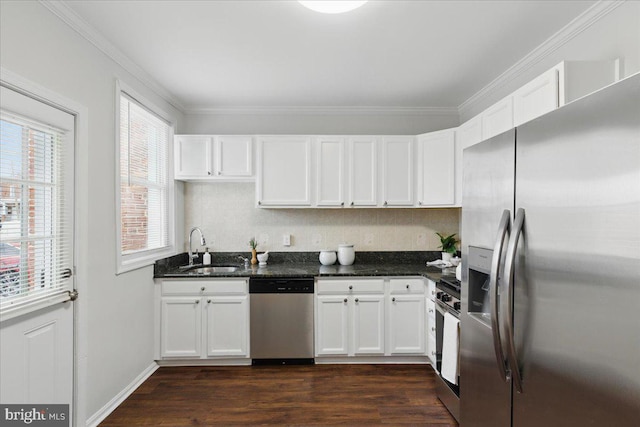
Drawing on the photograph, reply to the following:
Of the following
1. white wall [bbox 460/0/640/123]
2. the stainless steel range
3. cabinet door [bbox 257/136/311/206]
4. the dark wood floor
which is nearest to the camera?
white wall [bbox 460/0/640/123]

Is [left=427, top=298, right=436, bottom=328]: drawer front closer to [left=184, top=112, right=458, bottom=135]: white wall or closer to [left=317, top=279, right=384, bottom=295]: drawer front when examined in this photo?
[left=317, top=279, right=384, bottom=295]: drawer front

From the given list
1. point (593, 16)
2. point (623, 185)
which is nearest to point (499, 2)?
point (593, 16)

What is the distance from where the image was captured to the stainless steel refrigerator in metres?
0.79

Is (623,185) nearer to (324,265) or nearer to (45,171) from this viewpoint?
(45,171)

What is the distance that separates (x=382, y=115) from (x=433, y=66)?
3.71ft

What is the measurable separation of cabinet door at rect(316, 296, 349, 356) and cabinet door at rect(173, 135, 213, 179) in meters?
1.86

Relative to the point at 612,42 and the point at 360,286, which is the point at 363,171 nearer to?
the point at 360,286

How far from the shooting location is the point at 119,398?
8.49 ft

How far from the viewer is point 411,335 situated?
3.24m

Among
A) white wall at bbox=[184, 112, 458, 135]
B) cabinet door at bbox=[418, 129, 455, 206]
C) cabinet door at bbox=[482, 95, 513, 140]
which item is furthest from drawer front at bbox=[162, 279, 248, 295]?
cabinet door at bbox=[482, 95, 513, 140]

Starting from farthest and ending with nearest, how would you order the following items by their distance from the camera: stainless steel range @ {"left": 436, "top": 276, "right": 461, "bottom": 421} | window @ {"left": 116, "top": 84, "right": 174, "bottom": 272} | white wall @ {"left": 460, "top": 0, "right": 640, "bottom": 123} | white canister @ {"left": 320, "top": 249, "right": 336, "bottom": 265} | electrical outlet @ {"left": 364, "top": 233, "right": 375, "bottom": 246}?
electrical outlet @ {"left": 364, "top": 233, "right": 375, "bottom": 246} < white canister @ {"left": 320, "top": 249, "right": 336, "bottom": 265} < window @ {"left": 116, "top": 84, "right": 174, "bottom": 272} < stainless steel range @ {"left": 436, "top": 276, "right": 461, "bottom": 421} < white wall @ {"left": 460, "top": 0, "right": 640, "bottom": 123}

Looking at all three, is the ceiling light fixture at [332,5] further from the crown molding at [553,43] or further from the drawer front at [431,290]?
the drawer front at [431,290]

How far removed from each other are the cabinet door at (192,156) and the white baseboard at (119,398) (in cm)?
194

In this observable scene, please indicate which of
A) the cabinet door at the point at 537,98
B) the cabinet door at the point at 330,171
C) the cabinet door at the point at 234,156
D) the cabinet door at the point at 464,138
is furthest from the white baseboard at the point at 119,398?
the cabinet door at the point at 537,98
